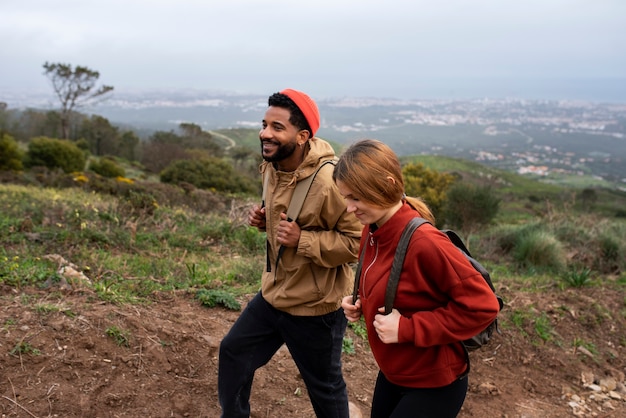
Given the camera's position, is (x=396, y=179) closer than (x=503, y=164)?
Yes

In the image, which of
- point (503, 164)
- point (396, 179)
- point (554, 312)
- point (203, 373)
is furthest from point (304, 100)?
point (503, 164)

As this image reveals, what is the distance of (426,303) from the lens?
1.75 meters

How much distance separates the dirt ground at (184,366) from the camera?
292cm

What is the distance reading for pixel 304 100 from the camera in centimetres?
232

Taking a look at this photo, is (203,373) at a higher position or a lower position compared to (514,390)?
higher

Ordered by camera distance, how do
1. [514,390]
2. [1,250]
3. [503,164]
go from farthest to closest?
[503,164] < [1,250] < [514,390]

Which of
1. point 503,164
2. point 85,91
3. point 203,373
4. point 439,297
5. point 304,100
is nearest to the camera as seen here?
point 439,297

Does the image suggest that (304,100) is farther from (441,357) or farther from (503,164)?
(503,164)

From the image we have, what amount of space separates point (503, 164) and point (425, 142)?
1230 cm

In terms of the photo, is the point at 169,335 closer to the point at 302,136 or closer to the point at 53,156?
the point at 302,136

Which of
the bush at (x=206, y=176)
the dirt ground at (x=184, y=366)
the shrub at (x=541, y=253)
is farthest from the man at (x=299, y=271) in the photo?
the bush at (x=206, y=176)

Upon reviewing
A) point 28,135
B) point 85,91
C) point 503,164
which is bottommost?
point 503,164

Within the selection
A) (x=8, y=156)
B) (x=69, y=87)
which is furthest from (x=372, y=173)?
(x=69, y=87)

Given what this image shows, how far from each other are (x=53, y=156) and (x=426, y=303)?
2660cm
